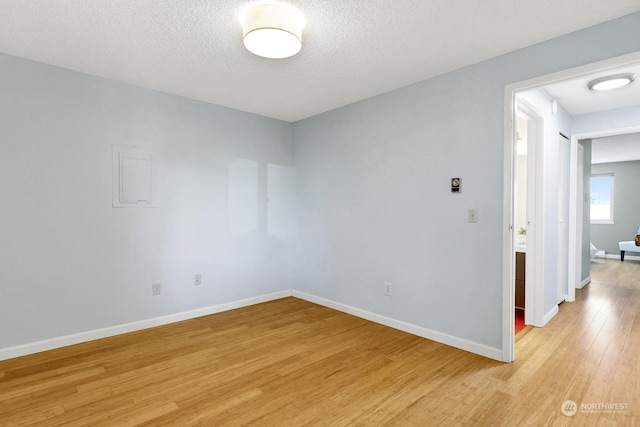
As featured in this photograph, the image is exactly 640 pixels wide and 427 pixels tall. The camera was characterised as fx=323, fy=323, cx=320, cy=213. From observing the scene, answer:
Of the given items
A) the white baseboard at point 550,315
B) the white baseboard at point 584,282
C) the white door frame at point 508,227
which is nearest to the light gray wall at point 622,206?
the white baseboard at point 584,282

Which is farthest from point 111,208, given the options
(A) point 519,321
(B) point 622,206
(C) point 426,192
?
(B) point 622,206

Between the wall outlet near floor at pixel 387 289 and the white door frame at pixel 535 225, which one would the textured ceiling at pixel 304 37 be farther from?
the wall outlet near floor at pixel 387 289

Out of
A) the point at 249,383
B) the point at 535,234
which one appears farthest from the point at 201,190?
the point at 535,234

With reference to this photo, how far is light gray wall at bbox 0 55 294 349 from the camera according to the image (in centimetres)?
274

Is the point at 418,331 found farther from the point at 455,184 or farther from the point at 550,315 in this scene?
the point at 550,315

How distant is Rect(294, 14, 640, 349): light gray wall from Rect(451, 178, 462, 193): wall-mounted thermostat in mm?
41

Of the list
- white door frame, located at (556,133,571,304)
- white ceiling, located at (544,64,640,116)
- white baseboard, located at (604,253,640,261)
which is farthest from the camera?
white baseboard, located at (604,253,640,261)

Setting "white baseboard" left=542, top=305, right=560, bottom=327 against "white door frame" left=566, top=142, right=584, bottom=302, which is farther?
"white door frame" left=566, top=142, right=584, bottom=302

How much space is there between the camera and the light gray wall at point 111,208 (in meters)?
2.74

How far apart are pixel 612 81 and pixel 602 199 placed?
290 inches

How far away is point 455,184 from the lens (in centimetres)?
294

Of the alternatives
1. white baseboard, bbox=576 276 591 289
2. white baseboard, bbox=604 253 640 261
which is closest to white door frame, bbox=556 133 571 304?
white baseboard, bbox=576 276 591 289

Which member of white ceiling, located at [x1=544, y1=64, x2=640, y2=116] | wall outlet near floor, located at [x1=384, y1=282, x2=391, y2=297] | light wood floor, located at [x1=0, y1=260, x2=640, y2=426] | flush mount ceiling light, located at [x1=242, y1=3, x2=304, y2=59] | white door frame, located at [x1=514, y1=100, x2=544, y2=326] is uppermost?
white ceiling, located at [x1=544, y1=64, x2=640, y2=116]

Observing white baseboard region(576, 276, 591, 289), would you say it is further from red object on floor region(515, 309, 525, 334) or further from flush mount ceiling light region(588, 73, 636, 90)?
flush mount ceiling light region(588, 73, 636, 90)
